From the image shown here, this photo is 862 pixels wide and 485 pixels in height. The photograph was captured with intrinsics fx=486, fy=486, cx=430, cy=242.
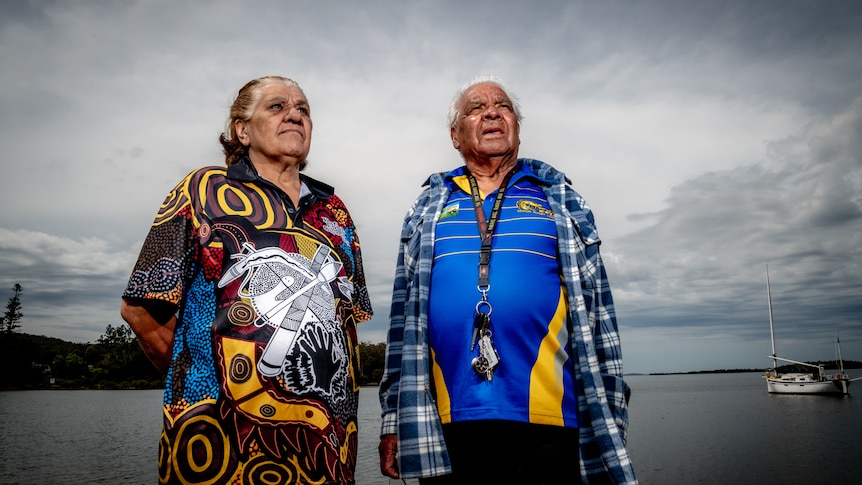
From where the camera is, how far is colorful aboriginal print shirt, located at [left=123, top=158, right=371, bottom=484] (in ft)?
7.02

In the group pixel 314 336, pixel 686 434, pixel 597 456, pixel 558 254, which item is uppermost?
pixel 558 254

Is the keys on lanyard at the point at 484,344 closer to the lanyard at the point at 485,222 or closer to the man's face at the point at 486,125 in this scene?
the lanyard at the point at 485,222

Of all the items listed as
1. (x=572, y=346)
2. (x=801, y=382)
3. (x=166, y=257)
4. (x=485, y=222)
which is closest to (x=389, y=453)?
(x=572, y=346)

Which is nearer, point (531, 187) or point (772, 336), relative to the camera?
Answer: point (531, 187)

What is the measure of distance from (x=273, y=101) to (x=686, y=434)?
5072 centimetres

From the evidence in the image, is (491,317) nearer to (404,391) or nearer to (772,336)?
(404,391)

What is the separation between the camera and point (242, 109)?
3008 millimetres

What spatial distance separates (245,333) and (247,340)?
3 cm

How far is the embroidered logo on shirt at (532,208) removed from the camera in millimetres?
2787

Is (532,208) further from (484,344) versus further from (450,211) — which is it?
(484,344)

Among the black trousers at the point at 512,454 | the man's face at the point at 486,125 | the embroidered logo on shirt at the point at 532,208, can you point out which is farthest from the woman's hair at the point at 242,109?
the black trousers at the point at 512,454

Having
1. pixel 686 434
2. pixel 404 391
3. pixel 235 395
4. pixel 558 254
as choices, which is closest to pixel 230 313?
pixel 235 395

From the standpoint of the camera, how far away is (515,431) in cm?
221

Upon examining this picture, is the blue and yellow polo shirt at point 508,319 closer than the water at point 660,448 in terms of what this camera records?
Yes
